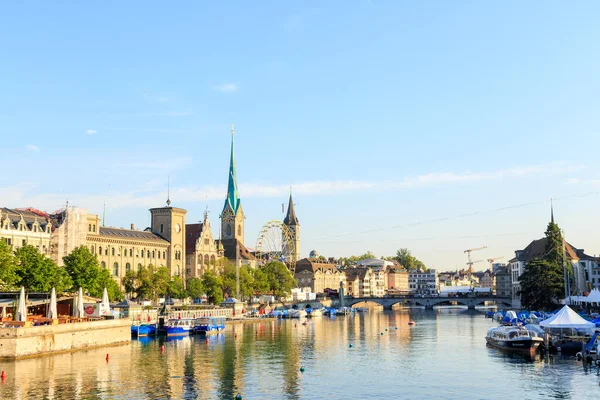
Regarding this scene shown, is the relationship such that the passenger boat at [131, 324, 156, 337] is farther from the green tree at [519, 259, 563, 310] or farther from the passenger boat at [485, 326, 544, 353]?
the green tree at [519, 259, 563, 310]

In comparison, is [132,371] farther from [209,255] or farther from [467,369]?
[209,255]

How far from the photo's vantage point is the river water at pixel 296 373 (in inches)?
2042

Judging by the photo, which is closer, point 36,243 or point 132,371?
point 132,371

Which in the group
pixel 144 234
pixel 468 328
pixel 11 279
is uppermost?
pixel 144 234

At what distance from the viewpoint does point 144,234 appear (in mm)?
161500

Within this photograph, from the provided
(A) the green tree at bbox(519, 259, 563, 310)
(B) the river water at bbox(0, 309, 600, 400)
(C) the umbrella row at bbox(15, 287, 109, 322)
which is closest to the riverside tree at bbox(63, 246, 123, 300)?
(C) the umbrella row at bbox(15, 287, 109, 322)

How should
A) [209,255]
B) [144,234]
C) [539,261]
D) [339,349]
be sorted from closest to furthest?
[339,349], [539,261], [144,234], [209,255]

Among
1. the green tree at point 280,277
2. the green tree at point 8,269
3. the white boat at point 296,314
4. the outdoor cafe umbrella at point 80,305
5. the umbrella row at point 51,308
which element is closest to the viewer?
the umbrella row at point 51,308

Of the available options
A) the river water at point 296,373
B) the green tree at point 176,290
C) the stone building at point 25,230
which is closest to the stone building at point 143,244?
the green tree at point 176,290

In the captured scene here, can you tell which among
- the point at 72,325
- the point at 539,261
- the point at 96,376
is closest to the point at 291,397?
the point at 96,376

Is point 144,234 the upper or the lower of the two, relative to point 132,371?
upper

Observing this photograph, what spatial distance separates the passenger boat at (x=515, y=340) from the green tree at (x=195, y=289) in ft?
255

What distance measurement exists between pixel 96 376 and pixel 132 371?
4.25 metres

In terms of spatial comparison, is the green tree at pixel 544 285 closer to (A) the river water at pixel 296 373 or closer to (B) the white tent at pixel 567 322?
(A) the river water at pixel 296 373
